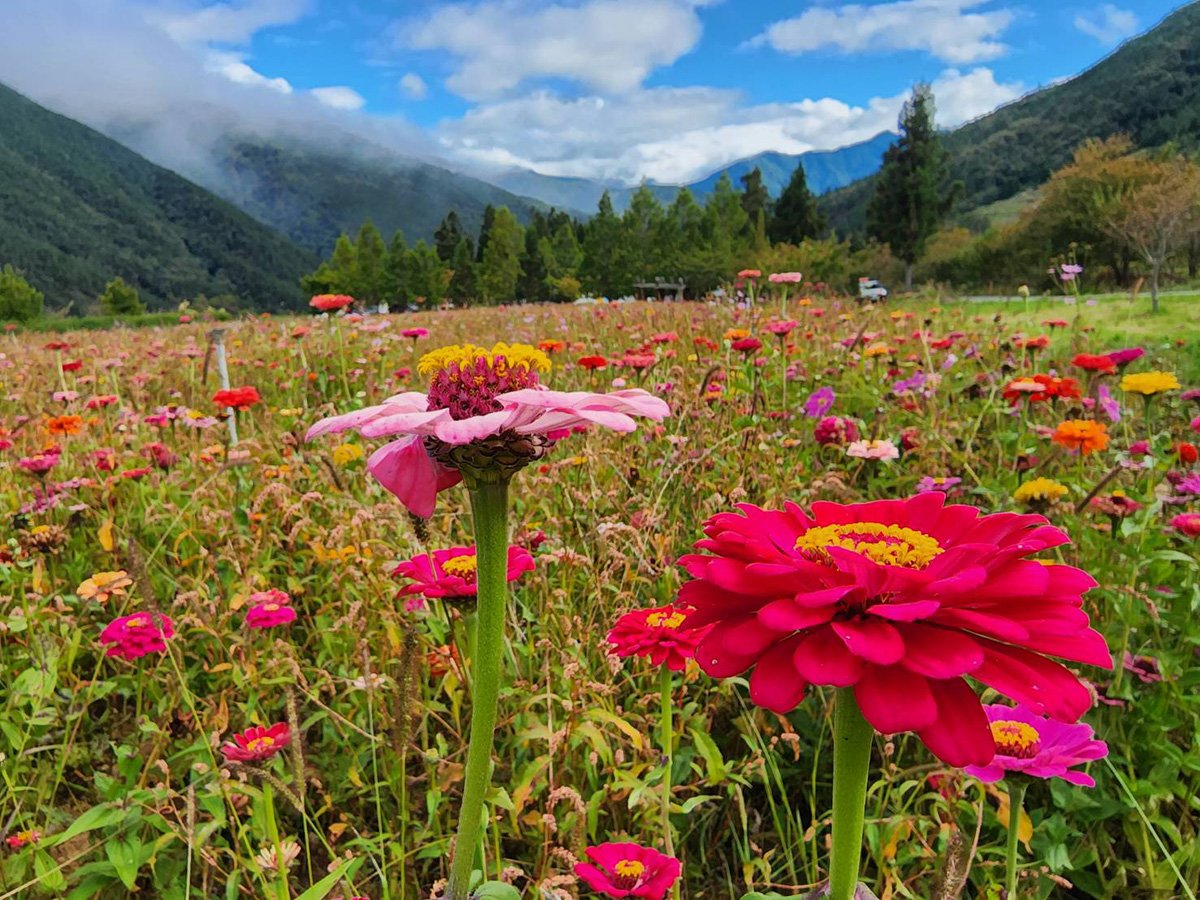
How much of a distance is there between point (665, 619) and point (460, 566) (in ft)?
1.03

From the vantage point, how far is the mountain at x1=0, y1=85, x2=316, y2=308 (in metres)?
101

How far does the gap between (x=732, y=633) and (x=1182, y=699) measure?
1.44 metres

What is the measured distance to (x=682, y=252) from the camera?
120 ft

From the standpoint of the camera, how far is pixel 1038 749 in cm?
87

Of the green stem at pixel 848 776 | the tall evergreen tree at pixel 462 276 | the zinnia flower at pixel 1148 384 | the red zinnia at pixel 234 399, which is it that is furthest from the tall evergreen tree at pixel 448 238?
the green stem at pixel 848 776

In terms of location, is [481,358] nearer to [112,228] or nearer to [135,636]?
[135,636]

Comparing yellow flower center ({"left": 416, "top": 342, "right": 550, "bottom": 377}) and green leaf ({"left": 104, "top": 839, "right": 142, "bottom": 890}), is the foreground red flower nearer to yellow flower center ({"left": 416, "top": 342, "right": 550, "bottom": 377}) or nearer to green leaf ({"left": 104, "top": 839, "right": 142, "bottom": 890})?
yellow flower center ({"left": 416, "top": 342, "right": 550, "bottom": 377})

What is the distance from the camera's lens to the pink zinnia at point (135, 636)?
1.32 m

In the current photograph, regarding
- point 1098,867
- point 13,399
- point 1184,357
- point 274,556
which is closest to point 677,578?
point 1098,867

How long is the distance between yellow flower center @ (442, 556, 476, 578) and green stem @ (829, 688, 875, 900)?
60 centimetres

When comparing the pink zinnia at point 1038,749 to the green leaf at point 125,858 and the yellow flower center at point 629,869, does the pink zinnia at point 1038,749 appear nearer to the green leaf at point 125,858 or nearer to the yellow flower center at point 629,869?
the yellow flower center at point 629,869

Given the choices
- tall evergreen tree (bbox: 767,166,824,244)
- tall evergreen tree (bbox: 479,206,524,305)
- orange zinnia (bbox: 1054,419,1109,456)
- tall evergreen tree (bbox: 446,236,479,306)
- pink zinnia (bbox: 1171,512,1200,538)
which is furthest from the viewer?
tall evergreen tree (bbox: 446,236,479,306)

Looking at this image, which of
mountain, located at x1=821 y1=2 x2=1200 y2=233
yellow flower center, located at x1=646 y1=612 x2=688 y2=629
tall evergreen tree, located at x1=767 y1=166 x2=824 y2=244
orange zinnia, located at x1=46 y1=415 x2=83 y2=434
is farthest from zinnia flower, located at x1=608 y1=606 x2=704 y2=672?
mountain, located at x1=821 y1=2 x2=1200 y2=233

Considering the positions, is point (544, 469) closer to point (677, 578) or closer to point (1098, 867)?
point (677, 578)
